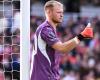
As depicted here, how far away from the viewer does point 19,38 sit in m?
7.34

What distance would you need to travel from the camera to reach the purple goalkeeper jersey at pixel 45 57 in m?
6.55

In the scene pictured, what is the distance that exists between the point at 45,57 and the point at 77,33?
27.5 feet

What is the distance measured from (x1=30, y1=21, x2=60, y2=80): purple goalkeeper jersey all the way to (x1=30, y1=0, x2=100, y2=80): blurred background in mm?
5878

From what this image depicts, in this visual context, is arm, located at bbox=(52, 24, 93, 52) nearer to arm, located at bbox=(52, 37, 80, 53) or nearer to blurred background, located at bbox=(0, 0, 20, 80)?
arm, located at bbox=(52, 37, 80, 53)

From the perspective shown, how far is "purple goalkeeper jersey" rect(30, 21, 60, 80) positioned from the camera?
6.55m

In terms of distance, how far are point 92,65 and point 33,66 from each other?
6876mm

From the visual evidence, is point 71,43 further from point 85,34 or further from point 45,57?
point 45,57

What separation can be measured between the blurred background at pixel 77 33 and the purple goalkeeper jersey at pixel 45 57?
588cm

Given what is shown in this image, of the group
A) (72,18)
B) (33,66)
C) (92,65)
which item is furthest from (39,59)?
(72,18)

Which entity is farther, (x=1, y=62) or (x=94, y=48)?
(x=94, y=48)

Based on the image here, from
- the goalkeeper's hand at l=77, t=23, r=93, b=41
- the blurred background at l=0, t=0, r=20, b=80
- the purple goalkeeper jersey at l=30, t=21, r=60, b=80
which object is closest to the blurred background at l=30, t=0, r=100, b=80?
the blurred background at l=0, t=0, r=20, b=80

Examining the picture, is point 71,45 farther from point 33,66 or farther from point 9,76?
point 9,76

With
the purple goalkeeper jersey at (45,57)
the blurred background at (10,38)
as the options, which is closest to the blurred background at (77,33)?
the blurred background at (10,38)

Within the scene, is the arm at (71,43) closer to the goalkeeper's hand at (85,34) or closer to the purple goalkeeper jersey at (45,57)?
the goalkeeper's hand at (85,34)
